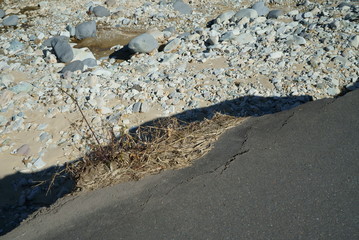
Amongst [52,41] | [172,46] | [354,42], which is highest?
[52,41]

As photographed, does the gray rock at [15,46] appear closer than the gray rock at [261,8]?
Yes

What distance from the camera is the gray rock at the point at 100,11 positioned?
35.3 ft

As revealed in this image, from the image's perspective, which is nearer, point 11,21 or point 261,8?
point 261,8

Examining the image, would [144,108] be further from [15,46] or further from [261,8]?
[261,8]

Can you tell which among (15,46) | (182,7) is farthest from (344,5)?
(15,46)

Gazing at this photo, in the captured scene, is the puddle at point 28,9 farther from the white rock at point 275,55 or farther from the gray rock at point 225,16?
the white rock at point 275,55

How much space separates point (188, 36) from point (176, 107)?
9.68 ft

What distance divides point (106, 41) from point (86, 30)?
2.29 ft

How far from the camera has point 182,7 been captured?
10492mm

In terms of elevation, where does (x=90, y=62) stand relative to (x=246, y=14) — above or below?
above

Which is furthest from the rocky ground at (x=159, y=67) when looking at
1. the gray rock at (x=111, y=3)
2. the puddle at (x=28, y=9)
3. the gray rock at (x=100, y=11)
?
the puddle at (x=28, y=9)

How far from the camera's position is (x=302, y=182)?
2.69 metres

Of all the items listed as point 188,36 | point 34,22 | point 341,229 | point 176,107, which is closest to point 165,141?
point 341,229

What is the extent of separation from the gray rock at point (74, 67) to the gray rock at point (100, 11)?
354 cm
